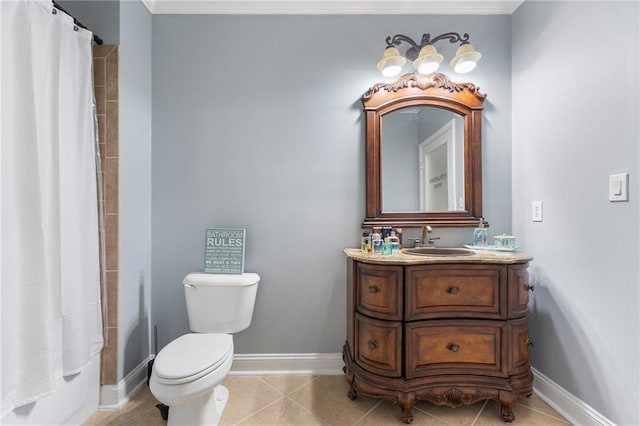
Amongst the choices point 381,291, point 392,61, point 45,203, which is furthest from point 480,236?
point 45,203

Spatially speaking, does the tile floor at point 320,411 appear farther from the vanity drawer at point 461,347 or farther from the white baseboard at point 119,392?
the vanity drawer at point 461,347

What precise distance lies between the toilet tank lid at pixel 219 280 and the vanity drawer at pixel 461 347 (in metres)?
0.98

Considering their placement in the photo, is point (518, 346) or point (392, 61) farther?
point (392, 61)

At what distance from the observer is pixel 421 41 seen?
6.18ft

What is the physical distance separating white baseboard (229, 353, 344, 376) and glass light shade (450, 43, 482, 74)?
6.67ft

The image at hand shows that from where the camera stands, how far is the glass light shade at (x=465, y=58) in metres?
1.72

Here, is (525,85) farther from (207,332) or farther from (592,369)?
(207,332)

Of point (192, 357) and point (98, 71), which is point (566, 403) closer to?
point (192, 357)

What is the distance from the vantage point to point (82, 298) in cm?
139

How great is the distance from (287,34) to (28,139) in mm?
1561

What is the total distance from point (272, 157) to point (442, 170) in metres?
1.16

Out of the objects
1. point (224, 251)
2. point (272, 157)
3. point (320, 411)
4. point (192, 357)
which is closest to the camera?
point (192, 357)

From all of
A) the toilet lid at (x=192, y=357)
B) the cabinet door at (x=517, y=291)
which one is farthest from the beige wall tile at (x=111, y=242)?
the cabinet door at (x=517, y=291)

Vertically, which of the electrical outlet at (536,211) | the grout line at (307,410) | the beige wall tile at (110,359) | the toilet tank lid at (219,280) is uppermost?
the electrical outlet at (536,211)
